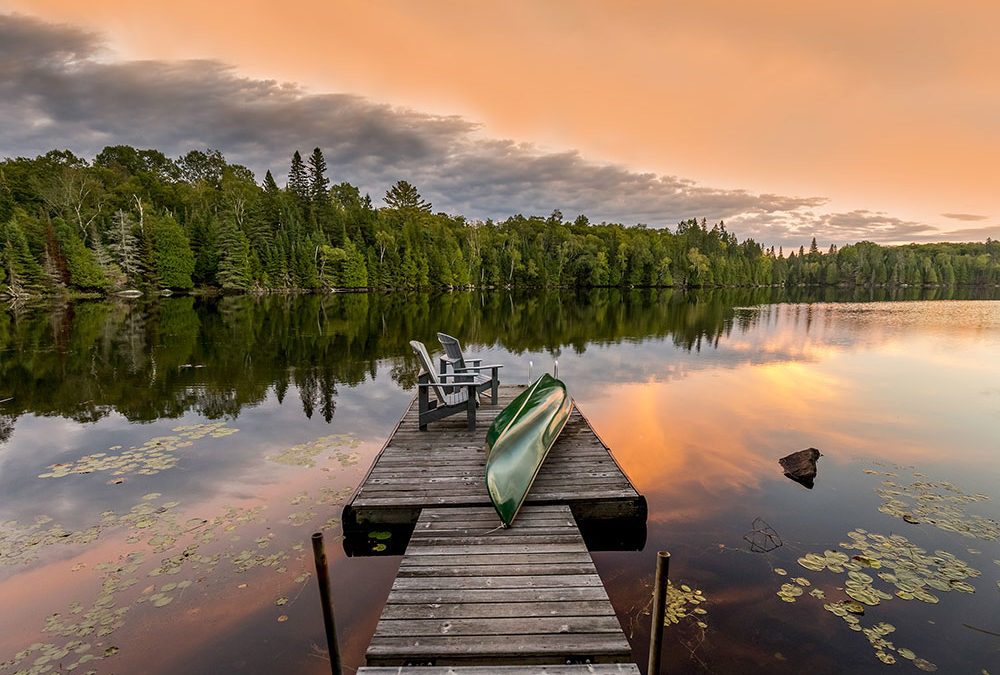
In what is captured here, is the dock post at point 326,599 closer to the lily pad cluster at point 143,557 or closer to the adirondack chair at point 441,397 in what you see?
the lily pad cluster at point 143,557

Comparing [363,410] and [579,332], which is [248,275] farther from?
[363,410]

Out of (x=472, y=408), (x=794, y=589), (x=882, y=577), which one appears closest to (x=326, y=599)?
(x=794, y=589)

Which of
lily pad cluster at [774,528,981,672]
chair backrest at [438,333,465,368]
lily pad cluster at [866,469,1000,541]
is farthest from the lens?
chair backrest at [438,333,465,368]

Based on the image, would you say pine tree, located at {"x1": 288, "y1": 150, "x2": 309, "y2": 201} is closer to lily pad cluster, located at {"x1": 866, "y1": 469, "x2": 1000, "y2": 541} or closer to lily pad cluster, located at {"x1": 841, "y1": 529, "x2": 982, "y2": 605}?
lily pad cluster, located at {"x1": 866, "y1": 469, "x2": 1000, "y2": 541}

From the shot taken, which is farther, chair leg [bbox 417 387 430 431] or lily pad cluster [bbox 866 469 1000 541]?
chair leg [bbox 417 387 430 431]

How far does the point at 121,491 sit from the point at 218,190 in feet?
334

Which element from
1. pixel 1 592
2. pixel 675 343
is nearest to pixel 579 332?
pixel 675 343

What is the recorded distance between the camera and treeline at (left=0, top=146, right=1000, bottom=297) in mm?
57375

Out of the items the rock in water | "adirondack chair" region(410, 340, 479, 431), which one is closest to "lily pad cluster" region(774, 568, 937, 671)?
the rock in water

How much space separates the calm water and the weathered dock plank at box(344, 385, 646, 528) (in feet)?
2.32

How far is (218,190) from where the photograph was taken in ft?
305

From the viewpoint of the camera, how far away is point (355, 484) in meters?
9.22

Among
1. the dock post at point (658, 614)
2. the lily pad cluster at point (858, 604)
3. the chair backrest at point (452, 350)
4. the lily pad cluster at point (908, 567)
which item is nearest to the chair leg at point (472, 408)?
the chair backrest at point (452, 350)

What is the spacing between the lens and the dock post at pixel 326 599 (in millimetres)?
4094
